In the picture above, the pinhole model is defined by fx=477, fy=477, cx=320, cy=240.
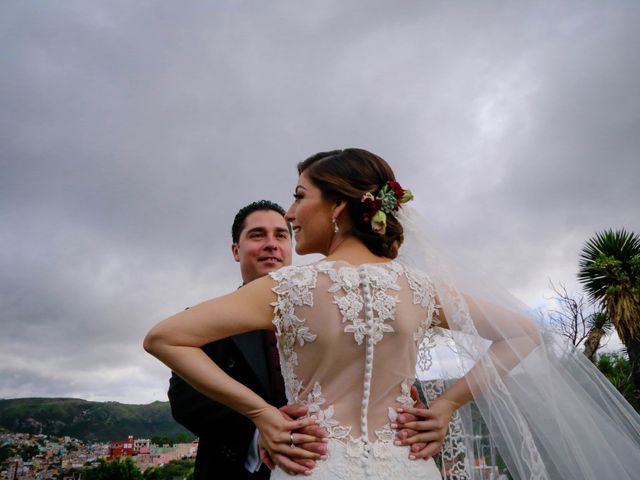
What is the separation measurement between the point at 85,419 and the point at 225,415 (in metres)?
101

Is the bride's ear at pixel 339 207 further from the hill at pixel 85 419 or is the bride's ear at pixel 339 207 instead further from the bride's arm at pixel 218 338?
the hill at pixel 85 419

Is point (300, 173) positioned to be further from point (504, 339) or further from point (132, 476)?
point (132, 476)

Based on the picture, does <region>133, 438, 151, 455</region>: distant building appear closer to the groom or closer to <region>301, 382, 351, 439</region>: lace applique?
the groom

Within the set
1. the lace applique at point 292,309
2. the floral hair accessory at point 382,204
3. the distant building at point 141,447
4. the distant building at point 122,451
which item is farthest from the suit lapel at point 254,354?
the distant building at point 141,447

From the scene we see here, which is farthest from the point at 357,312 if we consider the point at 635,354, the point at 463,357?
the point at 635,354

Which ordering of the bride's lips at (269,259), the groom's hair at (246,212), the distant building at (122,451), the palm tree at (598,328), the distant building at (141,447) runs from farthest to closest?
the distant building at (141,447)
the distant building at (122,451)
the palm tree at (598,328)
the groom's hair at (246,212)
the bride's lips at (269,259)

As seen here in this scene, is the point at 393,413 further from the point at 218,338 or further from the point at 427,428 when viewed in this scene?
the point at 218,338

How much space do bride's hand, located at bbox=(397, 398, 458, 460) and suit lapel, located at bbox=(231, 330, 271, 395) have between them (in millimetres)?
1138

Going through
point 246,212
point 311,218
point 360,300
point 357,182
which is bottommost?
point 360,300

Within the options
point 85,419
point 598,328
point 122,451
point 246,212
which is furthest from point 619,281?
point 85,419

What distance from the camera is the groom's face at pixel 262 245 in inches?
149

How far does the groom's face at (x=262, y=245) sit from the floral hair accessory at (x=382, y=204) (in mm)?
1673

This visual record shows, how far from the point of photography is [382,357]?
195 cm

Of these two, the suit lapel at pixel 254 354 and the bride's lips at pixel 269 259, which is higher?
the bride's lips at pixel 269 259
